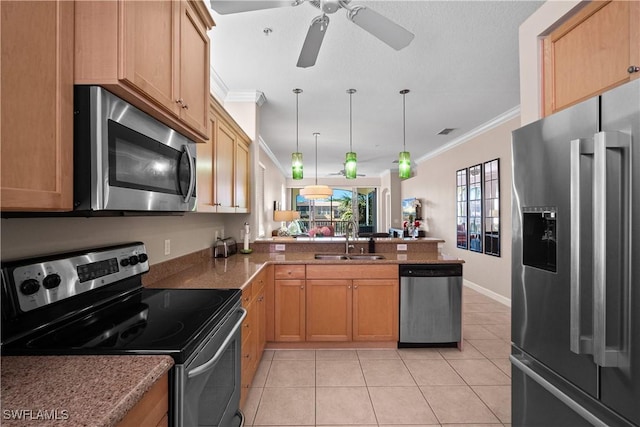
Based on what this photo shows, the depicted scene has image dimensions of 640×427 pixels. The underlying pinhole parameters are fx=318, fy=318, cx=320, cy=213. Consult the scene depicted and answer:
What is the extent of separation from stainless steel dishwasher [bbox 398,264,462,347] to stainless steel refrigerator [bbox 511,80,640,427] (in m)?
1.50

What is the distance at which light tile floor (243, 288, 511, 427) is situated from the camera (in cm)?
199

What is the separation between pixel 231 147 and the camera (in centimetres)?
290

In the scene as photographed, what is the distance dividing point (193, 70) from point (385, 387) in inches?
94.5

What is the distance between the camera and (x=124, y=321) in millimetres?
1239

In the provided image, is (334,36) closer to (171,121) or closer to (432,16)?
(432,16)

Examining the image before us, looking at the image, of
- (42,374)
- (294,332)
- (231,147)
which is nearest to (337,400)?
(294,332)

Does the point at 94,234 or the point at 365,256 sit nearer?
the point at 94,234

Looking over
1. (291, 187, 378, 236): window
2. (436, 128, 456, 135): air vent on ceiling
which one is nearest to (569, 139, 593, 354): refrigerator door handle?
(436, 128, 456, 135): air vent on ceiling

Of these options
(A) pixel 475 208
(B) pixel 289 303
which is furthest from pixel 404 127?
(B) pixel 289 303

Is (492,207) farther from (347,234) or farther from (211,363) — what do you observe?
(211,363)

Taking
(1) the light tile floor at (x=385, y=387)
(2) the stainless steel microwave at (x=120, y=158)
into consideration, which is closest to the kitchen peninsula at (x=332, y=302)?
(1) the light tile floor at (x=385, y=387)

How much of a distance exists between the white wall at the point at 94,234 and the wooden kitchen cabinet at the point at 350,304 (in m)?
1.14

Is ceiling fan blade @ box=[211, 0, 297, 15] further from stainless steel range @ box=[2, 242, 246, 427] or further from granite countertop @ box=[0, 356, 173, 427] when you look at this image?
granite countertop @ box=[0, 356, 173, 427]

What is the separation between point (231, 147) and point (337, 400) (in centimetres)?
222
